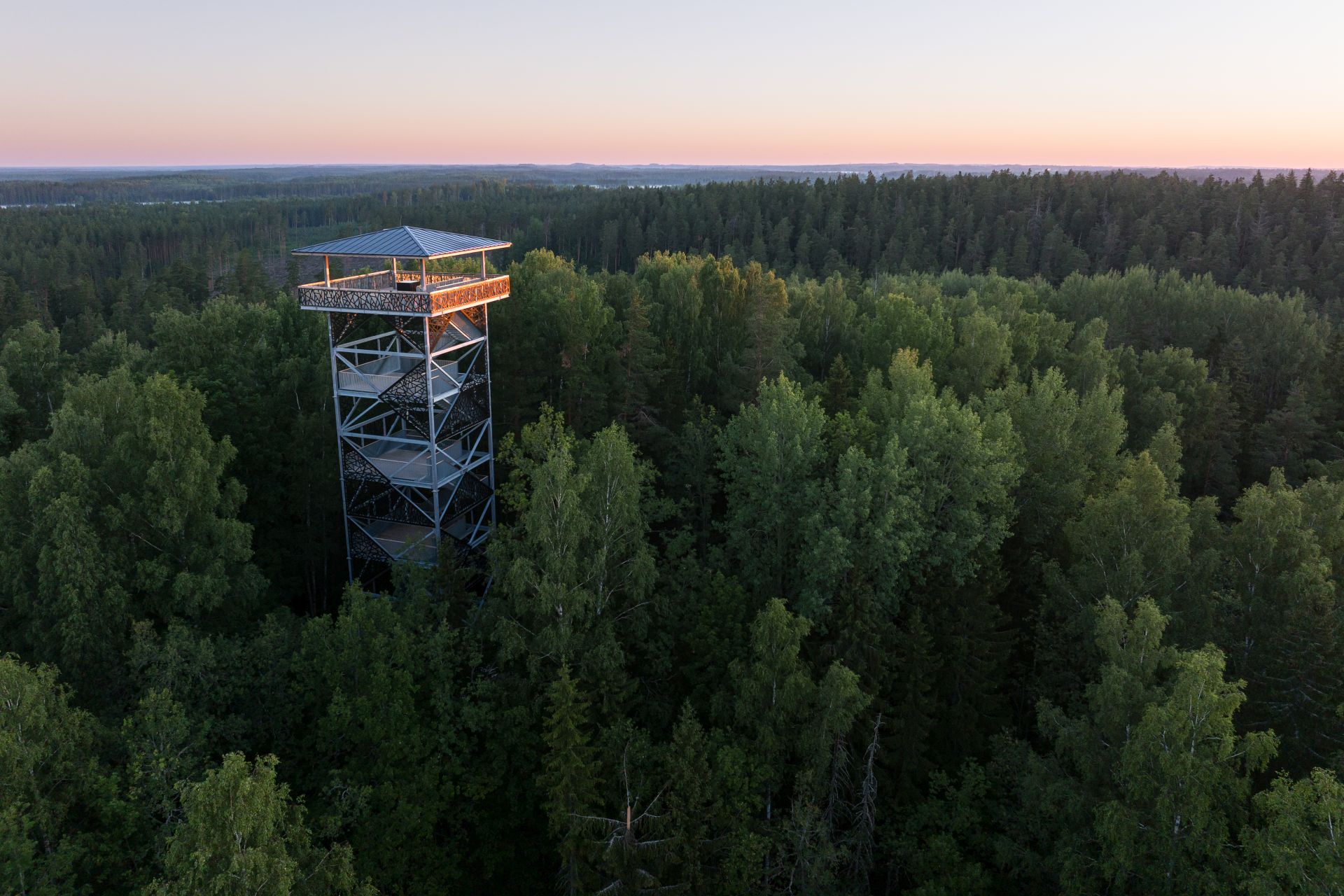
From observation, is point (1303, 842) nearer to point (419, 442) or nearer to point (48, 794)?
point (48, 794)

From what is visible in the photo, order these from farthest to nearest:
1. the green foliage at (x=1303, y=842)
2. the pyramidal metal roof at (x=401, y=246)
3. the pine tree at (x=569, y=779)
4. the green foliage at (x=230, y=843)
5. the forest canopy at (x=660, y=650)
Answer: the pyramidal metal roof at (x=401, y=246)
the pine tree at (x=569, y=779)
the forest canopy at (x=660, y=650)
the green foliage at (x=1303, y=842)
the green foliage at (x=230, y=843)

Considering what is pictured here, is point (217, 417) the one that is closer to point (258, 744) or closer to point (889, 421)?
point (258, 744)

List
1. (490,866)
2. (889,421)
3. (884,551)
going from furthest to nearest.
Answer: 1. (889,421)
2. (884,551)
3. (490,866)

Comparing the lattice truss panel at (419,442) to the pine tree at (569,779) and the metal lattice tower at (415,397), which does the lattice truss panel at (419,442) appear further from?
the pine tree at (569,779)

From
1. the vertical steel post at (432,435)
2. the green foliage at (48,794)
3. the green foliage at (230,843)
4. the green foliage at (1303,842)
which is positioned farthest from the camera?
the vertical steel post at (432,435)

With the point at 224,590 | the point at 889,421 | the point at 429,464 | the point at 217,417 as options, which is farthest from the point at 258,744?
the point at 889,421

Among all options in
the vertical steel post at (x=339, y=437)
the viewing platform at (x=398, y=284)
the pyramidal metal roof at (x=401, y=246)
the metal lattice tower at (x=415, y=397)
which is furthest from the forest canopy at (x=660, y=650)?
the pyramidal metal roof at (x=401, y=246)
